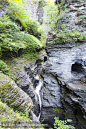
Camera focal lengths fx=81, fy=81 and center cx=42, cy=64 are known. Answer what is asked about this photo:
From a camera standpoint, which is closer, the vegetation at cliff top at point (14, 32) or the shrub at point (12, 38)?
the shrub at point (12, 38)

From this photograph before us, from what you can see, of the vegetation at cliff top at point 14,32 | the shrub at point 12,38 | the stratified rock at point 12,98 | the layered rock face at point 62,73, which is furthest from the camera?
the layered rock face at point 62,73

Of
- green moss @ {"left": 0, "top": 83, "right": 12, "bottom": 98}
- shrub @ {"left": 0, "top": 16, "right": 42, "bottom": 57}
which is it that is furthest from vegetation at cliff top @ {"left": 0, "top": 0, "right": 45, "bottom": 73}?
green moss @ {"left": 0, "top": 83, "right": 12, "bottom": 98}

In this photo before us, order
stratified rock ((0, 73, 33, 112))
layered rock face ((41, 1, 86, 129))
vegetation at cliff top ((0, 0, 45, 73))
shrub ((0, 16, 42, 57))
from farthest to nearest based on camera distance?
1. layered rock face ((41, 1, 86, 129))
2. vegetation at cliff top ((0, 0, 45, 73))
3. shrub ((0, 16, 42, 57))
4. stratified rock ((0, 73, 33, 112))

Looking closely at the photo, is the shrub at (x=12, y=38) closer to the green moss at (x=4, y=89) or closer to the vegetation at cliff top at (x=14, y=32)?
the vegetation at cliff top at (x=14, y=32)

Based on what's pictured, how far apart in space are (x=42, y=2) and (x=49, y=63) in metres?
19.1

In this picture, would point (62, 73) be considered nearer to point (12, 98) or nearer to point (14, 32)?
point (12, 98)

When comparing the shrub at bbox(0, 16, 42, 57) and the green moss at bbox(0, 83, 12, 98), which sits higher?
the shrub at bbox(0, 16, 42, 57)

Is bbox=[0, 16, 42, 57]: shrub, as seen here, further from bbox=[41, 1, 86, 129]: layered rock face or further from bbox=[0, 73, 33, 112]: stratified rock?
bbox=[0, 73, 33, 112]: stratified rock

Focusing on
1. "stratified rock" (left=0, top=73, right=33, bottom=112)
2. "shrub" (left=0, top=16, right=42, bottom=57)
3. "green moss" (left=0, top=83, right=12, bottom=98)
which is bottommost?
"stratified rock" (left=0, top=73, right=33, bottom=112)

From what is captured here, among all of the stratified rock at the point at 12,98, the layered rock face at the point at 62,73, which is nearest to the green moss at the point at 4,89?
the stratified rock at the point at 12,98

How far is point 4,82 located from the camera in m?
3.93

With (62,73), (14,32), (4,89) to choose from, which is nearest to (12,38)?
(14,32)

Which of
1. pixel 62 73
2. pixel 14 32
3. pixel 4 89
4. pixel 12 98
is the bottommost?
pixel 12 98

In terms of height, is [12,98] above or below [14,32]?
below
